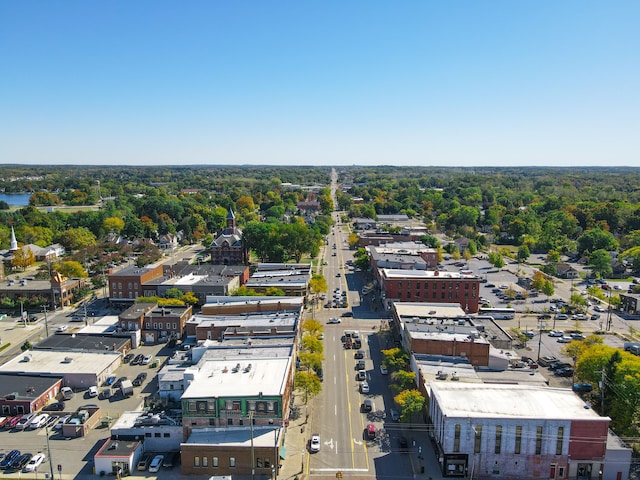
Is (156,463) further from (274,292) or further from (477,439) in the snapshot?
(274,292)

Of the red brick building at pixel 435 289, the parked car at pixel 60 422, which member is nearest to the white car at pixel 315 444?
the parked car at pixel 60 422

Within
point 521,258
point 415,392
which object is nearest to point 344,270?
point 521,258

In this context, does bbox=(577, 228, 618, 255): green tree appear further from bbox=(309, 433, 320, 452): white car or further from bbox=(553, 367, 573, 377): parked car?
bbox=(309, 433, 320, 452): white car

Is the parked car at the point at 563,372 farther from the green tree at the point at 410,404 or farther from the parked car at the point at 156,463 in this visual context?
the parked car at the point at 156,463

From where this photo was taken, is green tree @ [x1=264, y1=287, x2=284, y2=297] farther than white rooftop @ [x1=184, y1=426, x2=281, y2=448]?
Yes

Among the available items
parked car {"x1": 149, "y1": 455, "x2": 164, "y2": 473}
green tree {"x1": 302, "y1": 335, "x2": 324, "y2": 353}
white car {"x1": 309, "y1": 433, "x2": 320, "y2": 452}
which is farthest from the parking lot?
green tree {"x1": 302, "y1": 335, "x2": 324, "y2": 353}

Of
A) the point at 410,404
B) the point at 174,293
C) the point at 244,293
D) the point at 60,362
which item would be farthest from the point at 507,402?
the point at 174,293

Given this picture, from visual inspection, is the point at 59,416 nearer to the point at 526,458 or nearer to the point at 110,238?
the point at 526,458
